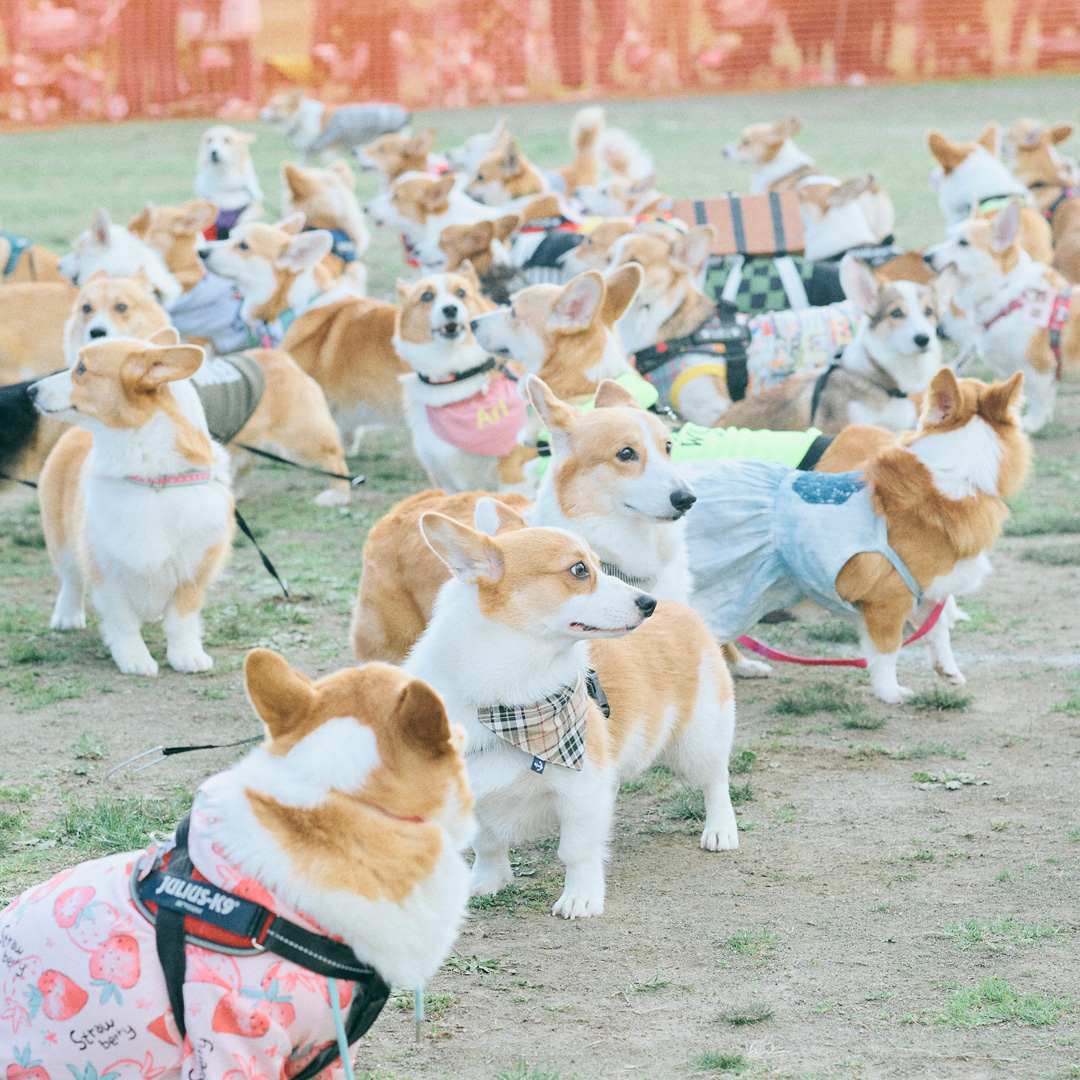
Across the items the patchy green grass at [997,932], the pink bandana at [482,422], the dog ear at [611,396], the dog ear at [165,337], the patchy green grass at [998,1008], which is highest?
the dog ear at [165,337]

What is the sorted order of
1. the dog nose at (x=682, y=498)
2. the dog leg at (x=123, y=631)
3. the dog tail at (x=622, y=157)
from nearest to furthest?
1. the dog nose at (x=682, y=498)
2. the dog leg at (x=123, y=631)
3. the dog tail at (x=622, y=157)

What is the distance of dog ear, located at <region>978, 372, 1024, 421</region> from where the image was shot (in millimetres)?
4441

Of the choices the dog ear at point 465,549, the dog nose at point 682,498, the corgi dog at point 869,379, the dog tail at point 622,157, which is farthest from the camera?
the dog tail at point 622,157

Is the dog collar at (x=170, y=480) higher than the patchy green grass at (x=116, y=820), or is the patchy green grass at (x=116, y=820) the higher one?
the dog collar at (x=170, y=480)

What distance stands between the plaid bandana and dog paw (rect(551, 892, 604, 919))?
370 millimetres

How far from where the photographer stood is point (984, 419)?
4.51 meters

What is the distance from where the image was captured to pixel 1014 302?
326 inches

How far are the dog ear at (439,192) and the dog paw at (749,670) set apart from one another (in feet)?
16.5

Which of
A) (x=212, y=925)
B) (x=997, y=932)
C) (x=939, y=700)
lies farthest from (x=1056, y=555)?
(x=212, y=925)

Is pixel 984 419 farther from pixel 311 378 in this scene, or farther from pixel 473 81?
pixel 473 81

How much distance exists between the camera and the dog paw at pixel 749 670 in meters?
5.02

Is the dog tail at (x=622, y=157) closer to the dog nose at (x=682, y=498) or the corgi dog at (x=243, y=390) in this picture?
the corgi dog at (x=243, y=390)

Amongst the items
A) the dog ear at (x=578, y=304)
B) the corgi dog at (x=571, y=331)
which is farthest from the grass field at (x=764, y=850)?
the dog ear at (x=578, y=304)

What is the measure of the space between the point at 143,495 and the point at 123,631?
543 millimetres
